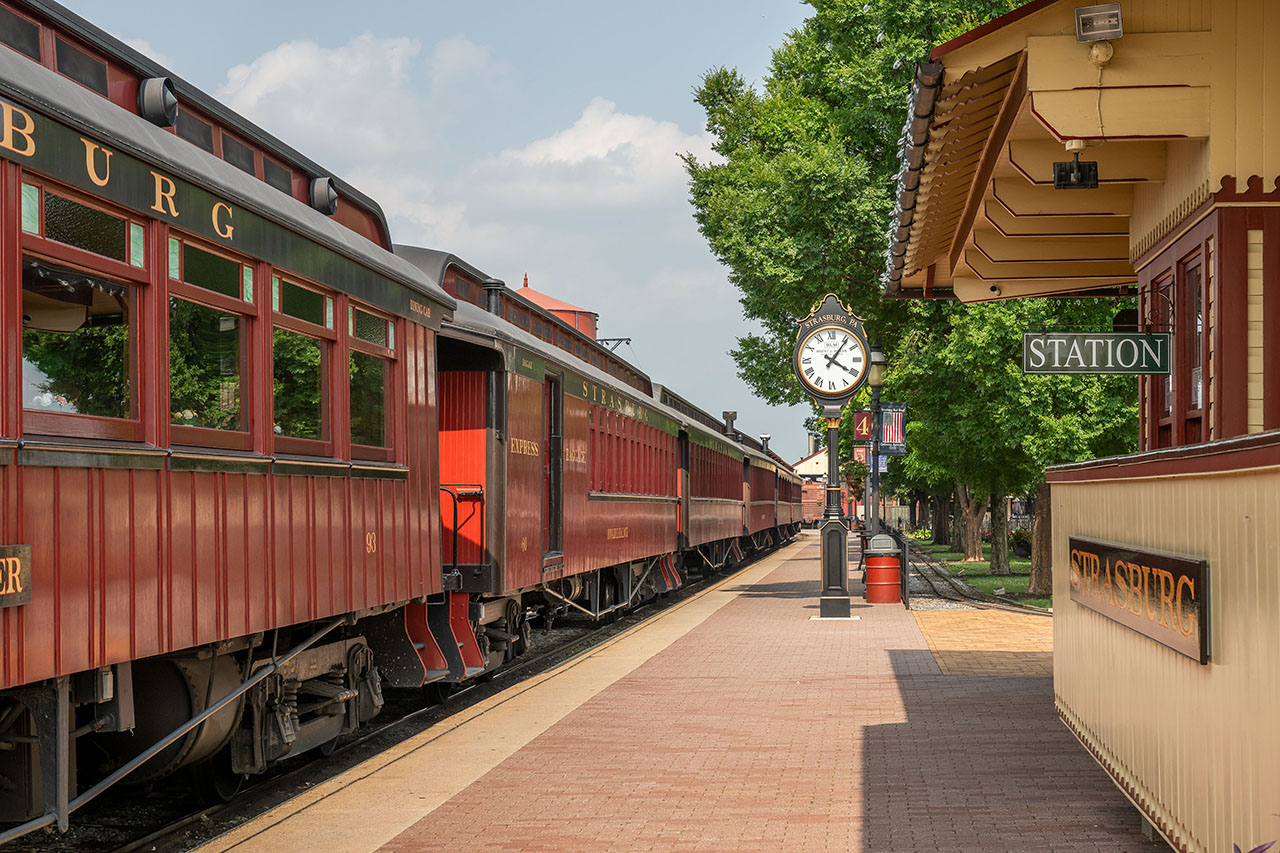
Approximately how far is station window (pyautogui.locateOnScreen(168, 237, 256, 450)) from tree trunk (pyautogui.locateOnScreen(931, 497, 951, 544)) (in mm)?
51426

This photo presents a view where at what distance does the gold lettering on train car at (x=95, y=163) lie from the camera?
17.3 ft

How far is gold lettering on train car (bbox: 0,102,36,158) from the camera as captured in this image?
475 centimetres

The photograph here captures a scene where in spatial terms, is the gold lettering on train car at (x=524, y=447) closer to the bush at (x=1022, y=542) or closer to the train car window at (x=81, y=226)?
the train car window at (x=81, y=226)

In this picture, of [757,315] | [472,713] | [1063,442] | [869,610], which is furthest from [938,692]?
[757,315]

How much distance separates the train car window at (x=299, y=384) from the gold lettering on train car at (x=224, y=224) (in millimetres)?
650

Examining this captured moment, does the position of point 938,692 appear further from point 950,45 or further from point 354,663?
point 950,45

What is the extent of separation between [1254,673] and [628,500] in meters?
14.5

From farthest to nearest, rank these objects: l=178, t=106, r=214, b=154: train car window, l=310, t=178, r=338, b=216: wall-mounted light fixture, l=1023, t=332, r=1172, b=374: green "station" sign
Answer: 1. l=310, t=178, r=338, b=216: wall-mounted light fixture
2. l=1023, t=332, r=1172, b=374: green "station" sign
3. l=178, t=106, r=214, b=154: train car window

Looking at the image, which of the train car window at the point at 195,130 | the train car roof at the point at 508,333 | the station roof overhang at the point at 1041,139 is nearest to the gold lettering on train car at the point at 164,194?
the train car window at the point at 195,130

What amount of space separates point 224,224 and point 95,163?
3.82ft

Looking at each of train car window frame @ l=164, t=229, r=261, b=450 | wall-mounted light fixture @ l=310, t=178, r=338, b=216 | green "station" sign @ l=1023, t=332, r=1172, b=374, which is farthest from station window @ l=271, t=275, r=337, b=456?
green "station" sign @ l=1023, t=332, r=1172, b=374

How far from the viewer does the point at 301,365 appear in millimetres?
7430

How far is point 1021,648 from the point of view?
15.4 m

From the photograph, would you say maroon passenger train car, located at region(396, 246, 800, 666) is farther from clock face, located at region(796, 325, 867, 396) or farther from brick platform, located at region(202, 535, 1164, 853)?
clock face, located at region(796, 325, 867, 396)
